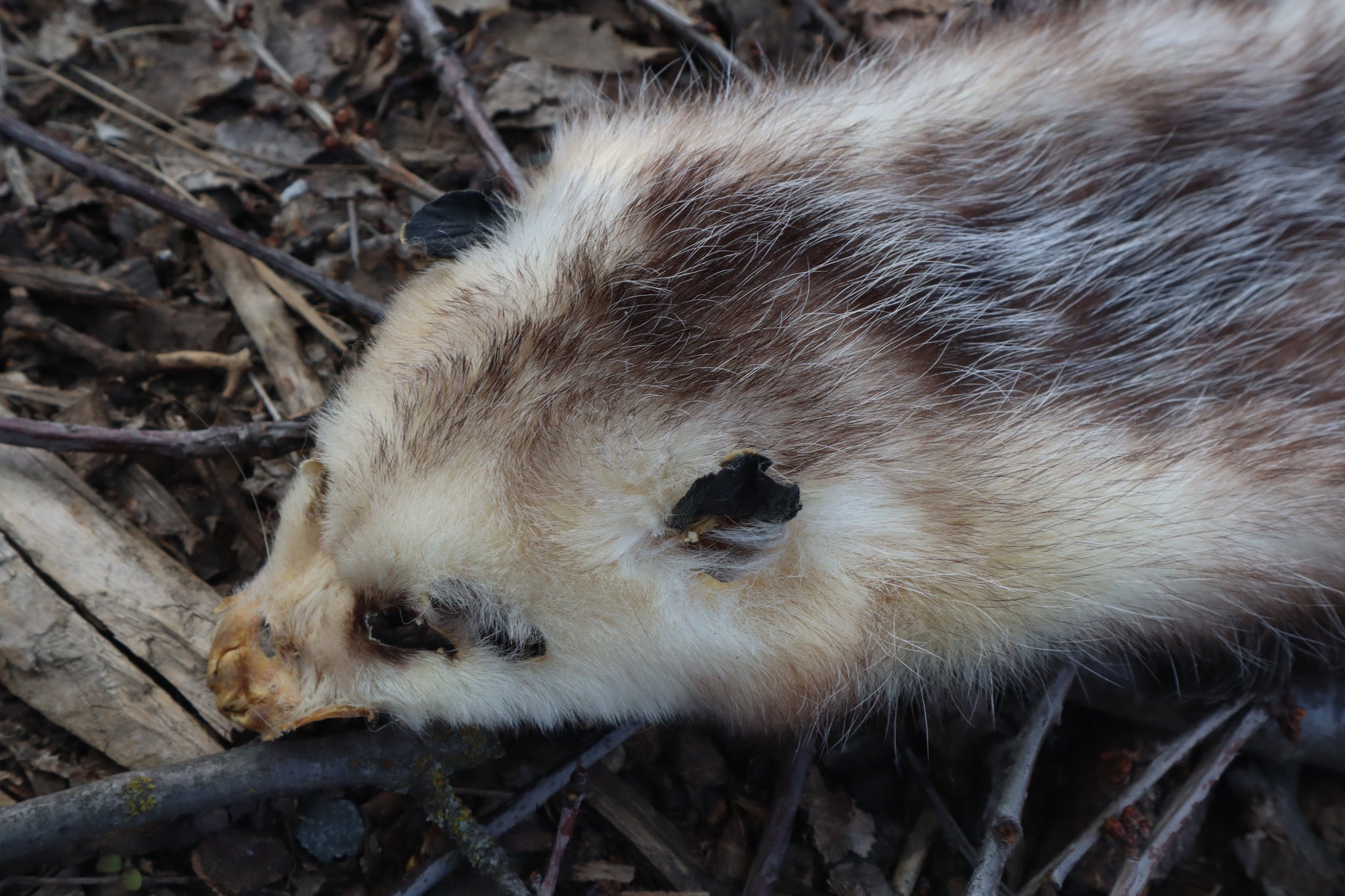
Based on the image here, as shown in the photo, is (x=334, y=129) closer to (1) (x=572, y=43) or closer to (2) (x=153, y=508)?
(1) (x=572, y=43)

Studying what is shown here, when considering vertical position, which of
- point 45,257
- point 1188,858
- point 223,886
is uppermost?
point 45,257

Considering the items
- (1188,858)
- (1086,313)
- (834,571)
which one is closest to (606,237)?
(834,571)

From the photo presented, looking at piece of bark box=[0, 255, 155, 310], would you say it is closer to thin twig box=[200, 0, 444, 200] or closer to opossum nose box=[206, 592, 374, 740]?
thin twig box=[200, 0, 444, 200]

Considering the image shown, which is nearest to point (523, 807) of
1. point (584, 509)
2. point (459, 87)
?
point (584, 509)

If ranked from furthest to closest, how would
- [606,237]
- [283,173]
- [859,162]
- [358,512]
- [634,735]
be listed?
[283,173]
[634,735]
[859,162]
[606,237]
[358,512]

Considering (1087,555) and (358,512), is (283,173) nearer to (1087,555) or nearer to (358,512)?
(358,512)

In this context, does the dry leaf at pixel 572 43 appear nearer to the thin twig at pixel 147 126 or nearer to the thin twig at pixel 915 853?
the thin twig at pixel 147 126
